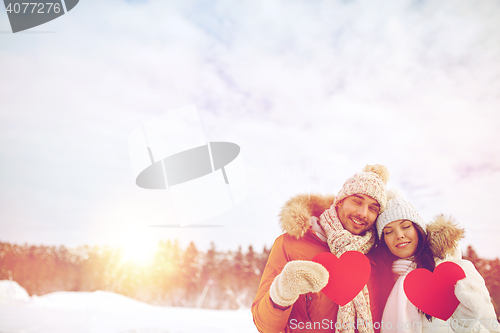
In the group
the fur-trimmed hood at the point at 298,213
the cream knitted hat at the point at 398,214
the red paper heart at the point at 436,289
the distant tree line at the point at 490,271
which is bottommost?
the distant tree line at the point at 490,271

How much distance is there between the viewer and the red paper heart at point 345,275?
1198 mm

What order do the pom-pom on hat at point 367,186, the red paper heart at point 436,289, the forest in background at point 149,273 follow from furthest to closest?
the forest in background at point 149,273, the pom-pom on hat at point 367,186, the red paper heart at point 436,289

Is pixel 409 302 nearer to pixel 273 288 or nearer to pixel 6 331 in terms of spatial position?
pixel 273 288

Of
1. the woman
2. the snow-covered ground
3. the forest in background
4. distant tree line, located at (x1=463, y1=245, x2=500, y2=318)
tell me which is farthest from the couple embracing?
the forest in background

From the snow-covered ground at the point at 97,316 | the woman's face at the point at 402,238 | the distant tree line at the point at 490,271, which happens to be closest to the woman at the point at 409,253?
the woman's face at the point at 402,238

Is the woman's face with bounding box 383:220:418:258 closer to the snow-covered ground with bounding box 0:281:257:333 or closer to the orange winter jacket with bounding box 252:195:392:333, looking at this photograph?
the orange winter jacket with bounding box 252:195:392:333

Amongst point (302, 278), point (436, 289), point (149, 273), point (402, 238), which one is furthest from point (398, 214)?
point (149, 273)

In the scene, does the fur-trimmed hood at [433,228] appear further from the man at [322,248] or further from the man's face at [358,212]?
the man's face at [358,212]

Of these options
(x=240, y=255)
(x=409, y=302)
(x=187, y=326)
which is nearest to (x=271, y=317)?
(x=409, y=302)

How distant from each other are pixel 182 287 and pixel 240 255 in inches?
79.4

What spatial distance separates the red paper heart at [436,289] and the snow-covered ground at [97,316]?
3.89m

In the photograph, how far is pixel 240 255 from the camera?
675cm

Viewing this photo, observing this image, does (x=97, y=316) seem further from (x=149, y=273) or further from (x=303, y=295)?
(x=303, y=295)

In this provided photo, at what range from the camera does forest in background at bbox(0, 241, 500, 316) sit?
6.84m
